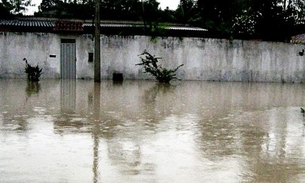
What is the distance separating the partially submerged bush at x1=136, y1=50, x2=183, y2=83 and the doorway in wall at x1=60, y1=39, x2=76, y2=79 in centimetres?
311

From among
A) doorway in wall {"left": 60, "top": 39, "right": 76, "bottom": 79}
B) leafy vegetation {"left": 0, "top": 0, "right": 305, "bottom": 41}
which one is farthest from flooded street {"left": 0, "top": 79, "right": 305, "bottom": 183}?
leafy vegetation {"left": 0, "top": 0, "right": 305, "bottom": 41}

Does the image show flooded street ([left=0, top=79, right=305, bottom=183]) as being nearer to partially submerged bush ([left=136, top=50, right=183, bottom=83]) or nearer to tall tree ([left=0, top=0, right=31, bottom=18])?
partially submerged bush ([left=136, top=50, right=183, bottom=83])

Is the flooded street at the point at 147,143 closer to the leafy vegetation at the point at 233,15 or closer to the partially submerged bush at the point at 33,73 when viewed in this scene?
the partially submerged bush at the point at 33,73

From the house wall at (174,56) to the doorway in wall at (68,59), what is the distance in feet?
0.59

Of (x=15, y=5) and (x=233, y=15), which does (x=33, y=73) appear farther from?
(x=233, y=15)

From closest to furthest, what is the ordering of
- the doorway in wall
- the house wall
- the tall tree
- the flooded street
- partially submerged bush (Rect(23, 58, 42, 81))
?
1. the flooded street
2. partially submerged bush (Rect(23, 58, 42, 81))
3. the house wall
4. the doorway in wall
5. the tall tree

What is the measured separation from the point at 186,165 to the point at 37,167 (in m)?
1.59

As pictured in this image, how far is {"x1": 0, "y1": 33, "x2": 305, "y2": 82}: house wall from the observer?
22.4m

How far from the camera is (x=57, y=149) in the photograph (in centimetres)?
611

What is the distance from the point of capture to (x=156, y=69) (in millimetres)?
21734

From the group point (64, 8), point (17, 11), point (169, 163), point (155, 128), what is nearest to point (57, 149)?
point (169, 163)

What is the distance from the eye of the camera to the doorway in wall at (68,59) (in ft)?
74.0

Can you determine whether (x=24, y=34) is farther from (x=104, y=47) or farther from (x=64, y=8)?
(x=64, y=8)

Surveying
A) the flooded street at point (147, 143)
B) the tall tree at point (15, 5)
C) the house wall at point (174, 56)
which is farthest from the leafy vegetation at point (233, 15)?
the flooded street at point (147, 143)
